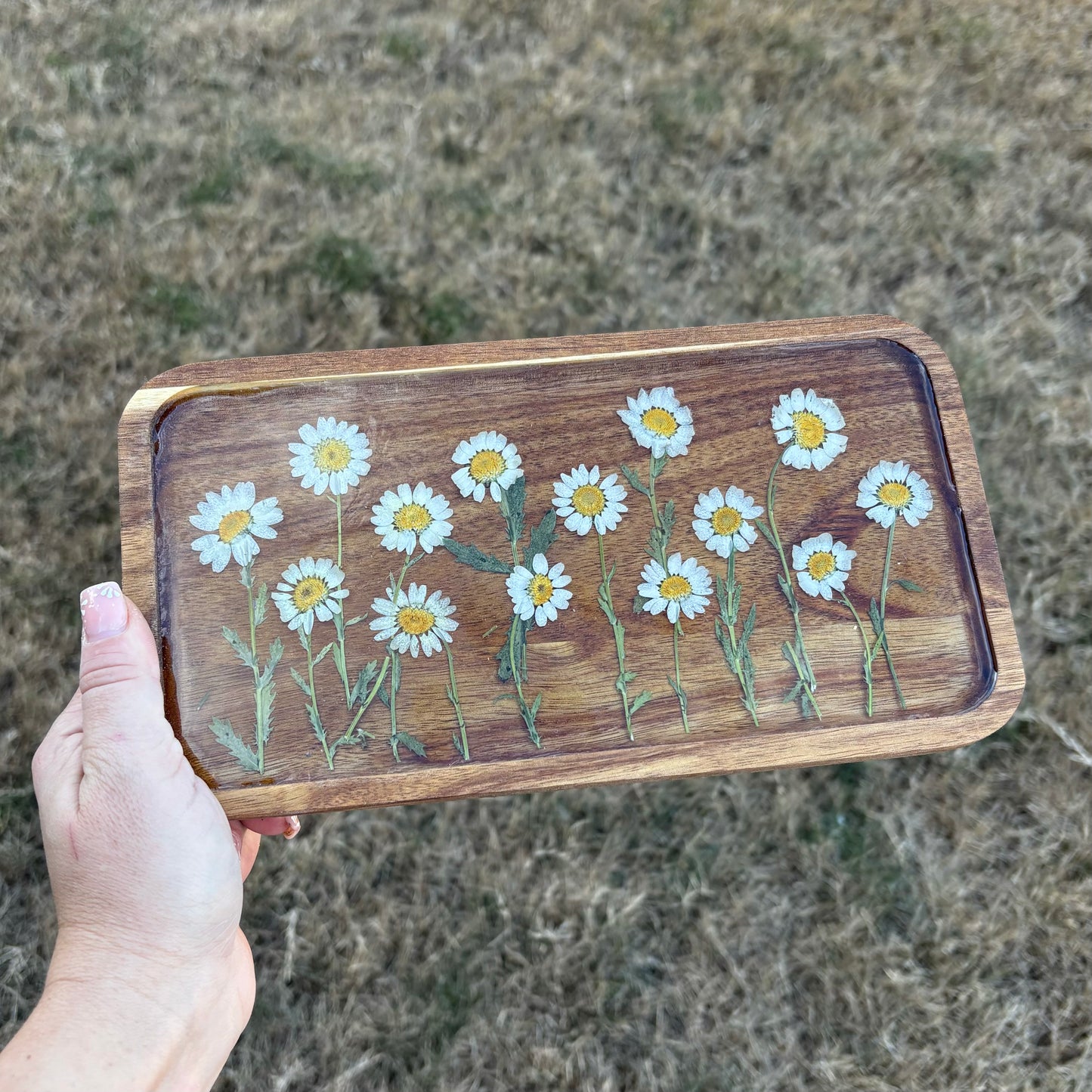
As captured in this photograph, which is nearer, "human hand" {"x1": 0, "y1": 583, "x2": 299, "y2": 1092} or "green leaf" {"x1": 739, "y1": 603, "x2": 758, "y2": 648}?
"human hand" {"x1": 0, "y1": 583, "x2": 299, "y2": 1092}

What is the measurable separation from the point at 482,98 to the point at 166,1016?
5.56 ft

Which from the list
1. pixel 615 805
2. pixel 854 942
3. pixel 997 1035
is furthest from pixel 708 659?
pixel 997 1035

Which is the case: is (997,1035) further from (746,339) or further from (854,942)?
(746,339)

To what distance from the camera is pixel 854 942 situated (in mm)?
1466

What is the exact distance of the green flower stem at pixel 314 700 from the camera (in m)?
1.09

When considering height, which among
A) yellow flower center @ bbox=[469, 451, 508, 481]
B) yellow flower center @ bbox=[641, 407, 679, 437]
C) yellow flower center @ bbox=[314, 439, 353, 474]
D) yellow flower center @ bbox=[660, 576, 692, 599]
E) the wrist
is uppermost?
yellow flower center @ bbox=[641, 407, 679, 437]

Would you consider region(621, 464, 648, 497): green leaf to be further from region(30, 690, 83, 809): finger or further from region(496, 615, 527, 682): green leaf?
region(30, 690, 83, 809): finger

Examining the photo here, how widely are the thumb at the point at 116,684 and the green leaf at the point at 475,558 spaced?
377mm

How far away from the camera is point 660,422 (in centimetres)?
121

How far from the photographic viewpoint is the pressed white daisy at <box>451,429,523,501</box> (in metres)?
1.18

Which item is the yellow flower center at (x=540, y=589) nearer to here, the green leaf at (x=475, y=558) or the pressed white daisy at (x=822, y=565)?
the green leaf at (x=475, y=558)

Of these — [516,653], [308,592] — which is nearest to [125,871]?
[308,592]

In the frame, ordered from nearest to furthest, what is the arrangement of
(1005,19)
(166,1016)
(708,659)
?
(166,1016), (708,659), (1005,19)

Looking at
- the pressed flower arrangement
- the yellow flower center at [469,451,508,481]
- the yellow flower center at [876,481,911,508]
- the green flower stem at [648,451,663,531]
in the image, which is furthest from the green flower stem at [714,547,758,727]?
the yellow flower center at [469,451,508,481]
